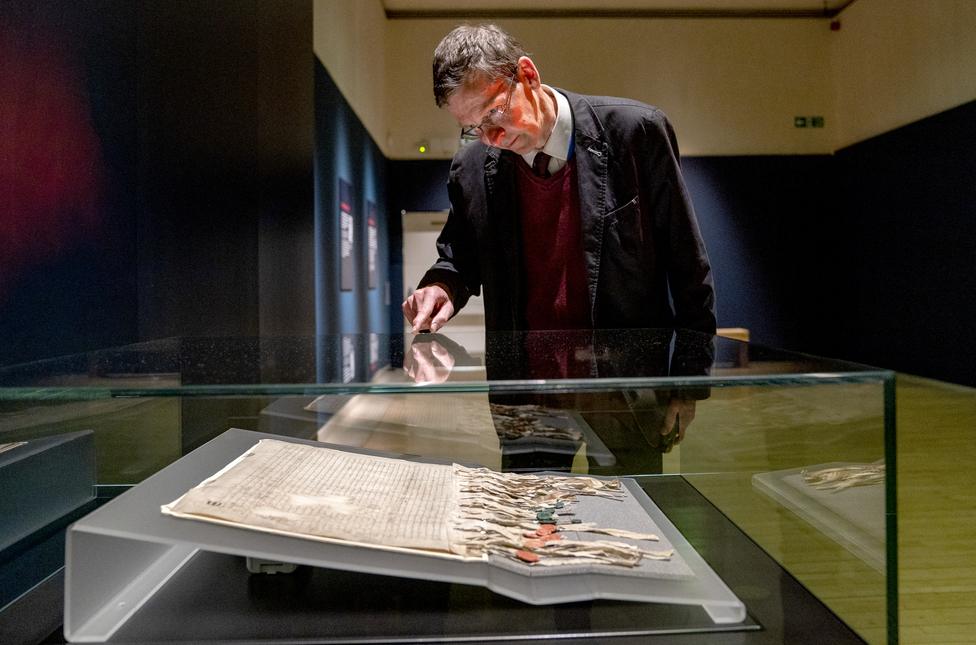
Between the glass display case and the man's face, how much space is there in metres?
0.67

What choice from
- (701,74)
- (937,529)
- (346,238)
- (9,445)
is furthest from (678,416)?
(701,74)

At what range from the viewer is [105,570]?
583 mm

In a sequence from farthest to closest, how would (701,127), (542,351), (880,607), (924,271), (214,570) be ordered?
(701,127)
(924,271)
(542,351)
(214,570)
(880,607)

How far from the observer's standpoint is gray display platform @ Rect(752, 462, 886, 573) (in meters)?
0.56

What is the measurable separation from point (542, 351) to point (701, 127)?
827 cm

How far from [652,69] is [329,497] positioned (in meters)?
8.57

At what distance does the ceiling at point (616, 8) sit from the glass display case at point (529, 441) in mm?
8061

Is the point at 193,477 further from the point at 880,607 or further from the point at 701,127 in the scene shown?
the point at 701,127

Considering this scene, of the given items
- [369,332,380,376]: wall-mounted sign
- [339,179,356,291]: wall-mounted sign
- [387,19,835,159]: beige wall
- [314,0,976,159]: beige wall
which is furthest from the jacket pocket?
[387,19,835,159]: beige wall

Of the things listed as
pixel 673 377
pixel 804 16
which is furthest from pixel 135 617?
pixel 804 16

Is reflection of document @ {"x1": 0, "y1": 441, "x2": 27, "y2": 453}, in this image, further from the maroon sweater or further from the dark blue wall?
the dark blue wall

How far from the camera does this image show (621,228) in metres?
1.48

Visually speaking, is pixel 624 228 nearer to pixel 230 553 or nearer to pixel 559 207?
pixel 559 207

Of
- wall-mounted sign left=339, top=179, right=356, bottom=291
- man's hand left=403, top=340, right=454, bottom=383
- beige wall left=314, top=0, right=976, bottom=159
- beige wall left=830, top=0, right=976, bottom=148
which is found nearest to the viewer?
man's hand left=403, top=340, right=454, bottom=383
